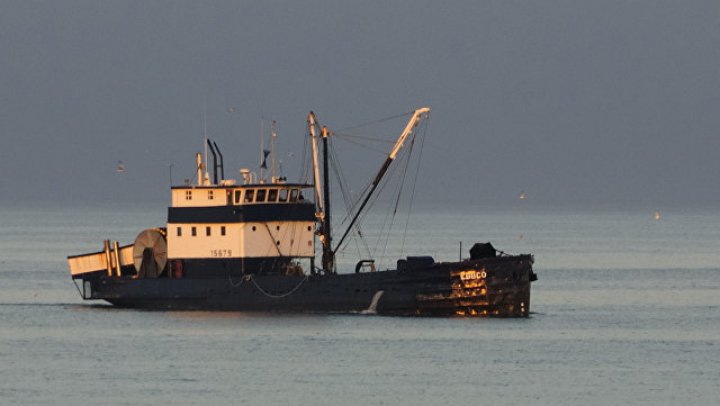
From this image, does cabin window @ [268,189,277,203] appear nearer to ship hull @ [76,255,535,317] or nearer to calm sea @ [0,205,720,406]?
ship hull @ [76,255,535,317]

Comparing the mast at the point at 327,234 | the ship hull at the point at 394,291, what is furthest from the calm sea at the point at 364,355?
the mast at the point at 327,234

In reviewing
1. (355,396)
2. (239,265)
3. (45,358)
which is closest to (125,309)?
(239,265)

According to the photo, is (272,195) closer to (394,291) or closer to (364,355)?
(394,291)

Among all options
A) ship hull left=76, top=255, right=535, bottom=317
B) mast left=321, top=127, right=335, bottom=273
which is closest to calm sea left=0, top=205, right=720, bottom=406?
ship hull left=76, top=255, right=535, bottom=317

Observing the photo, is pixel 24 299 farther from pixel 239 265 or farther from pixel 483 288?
pixel 483 288

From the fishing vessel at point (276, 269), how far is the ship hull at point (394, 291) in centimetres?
4

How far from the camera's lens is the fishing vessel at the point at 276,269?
236ft

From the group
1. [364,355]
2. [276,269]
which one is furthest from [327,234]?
[364,355]

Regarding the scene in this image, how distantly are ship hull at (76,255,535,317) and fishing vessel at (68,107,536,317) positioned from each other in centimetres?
4

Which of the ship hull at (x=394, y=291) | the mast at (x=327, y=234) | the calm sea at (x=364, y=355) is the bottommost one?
the calm sea at (x=364, y=355)

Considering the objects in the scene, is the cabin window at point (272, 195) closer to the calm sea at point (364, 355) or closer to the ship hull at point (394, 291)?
the ship hull at point (394, 291)

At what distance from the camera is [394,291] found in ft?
237

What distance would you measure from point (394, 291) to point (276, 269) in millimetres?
5822

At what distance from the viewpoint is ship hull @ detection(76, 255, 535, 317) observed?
7138 cm
